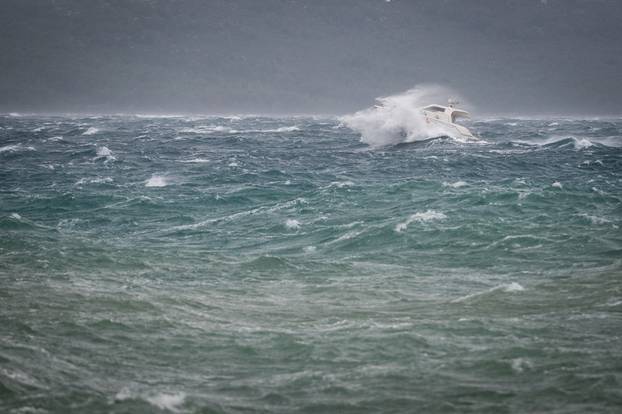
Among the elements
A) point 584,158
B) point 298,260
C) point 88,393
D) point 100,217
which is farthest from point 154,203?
point 584,158

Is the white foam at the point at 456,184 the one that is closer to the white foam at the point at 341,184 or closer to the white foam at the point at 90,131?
the white foam at the point at 341,184

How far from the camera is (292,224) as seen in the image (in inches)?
1358

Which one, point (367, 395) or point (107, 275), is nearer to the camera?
point (367, 395)

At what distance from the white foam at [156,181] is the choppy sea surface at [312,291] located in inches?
7.5

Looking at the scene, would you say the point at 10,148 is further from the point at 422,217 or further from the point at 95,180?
the point at 422,217

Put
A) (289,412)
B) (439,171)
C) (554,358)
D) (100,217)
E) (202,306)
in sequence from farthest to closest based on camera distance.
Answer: (439,171) → (100,217) → (202,306) → (554,358) → (289,412)

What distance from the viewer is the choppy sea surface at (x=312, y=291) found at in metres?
15.9

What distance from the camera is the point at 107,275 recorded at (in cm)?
2573

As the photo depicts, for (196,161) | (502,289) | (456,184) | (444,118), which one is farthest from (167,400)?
(444,118)

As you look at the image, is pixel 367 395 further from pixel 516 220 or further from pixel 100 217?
pixel 100 217

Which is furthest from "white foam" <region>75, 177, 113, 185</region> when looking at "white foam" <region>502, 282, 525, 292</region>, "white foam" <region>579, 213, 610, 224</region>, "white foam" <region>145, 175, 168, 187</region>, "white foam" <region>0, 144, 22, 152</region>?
"white foam" <region>502, 282, 525, 292</region>

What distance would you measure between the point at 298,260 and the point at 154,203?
14.4 meters

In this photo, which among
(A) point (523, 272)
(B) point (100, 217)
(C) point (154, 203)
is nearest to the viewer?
(A) point (523, 272)

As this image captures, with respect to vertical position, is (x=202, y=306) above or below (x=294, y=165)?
below
